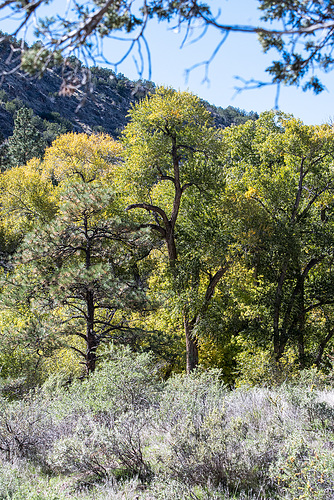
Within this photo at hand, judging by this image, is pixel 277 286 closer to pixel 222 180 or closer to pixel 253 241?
pixel 253 241

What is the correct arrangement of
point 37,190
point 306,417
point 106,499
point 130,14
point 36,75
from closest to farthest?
point 36,75 → point 130,14 → point 106,499 → point 306,417 → point 37,190

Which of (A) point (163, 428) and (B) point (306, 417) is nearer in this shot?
(A) point (163, 428)

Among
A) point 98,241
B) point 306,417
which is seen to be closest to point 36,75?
point 306,417

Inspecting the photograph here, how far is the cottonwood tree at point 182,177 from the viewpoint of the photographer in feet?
39.0

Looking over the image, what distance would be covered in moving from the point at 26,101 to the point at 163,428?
96.7m

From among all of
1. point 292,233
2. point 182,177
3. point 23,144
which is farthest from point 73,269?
point 23,144

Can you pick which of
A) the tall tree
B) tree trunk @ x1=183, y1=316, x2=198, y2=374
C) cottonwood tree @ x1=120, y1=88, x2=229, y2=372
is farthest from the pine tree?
the tall tree

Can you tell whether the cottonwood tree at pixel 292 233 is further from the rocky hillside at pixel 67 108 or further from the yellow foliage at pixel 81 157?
the rocky hillside at pixel 67 108

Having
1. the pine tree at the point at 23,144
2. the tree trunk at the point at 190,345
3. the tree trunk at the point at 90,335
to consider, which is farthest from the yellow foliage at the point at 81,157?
the tree trunk at the point at 90,335

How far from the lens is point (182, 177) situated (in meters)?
13.0

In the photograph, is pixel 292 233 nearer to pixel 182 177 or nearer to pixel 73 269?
pixel 182 177

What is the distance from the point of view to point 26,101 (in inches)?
3514

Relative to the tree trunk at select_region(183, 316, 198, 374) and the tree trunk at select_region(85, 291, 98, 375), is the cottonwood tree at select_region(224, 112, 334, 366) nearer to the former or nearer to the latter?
the tree trunk at select_region(183, 316, 198, 374)

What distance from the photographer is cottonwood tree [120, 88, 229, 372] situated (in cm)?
1188
